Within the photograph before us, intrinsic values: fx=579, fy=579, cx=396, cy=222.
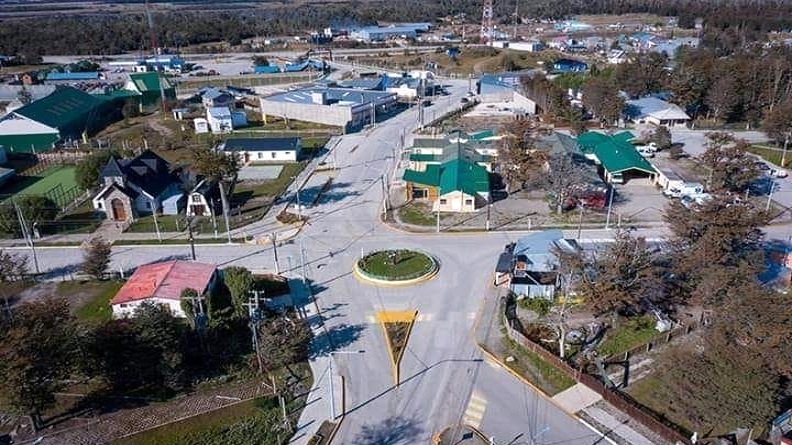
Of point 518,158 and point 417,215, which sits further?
point 518,158

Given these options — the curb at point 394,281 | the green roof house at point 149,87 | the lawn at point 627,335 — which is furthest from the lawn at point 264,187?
the green roof house at point 149,87

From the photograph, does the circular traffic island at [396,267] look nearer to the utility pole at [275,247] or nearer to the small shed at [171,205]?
the utility pole at [275,247]

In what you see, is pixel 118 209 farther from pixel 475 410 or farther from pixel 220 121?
pixel 475 410

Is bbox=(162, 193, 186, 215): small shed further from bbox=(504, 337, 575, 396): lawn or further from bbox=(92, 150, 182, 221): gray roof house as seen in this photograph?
bbox=(504, 337, 575, 396): lawn

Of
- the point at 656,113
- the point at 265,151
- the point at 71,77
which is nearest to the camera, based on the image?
the point at 265,151

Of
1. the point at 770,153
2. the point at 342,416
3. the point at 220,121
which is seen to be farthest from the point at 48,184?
the point at 770,153

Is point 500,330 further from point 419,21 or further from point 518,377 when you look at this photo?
point 419,21

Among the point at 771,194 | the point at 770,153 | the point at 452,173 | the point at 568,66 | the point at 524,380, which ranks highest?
the point at 568,66
